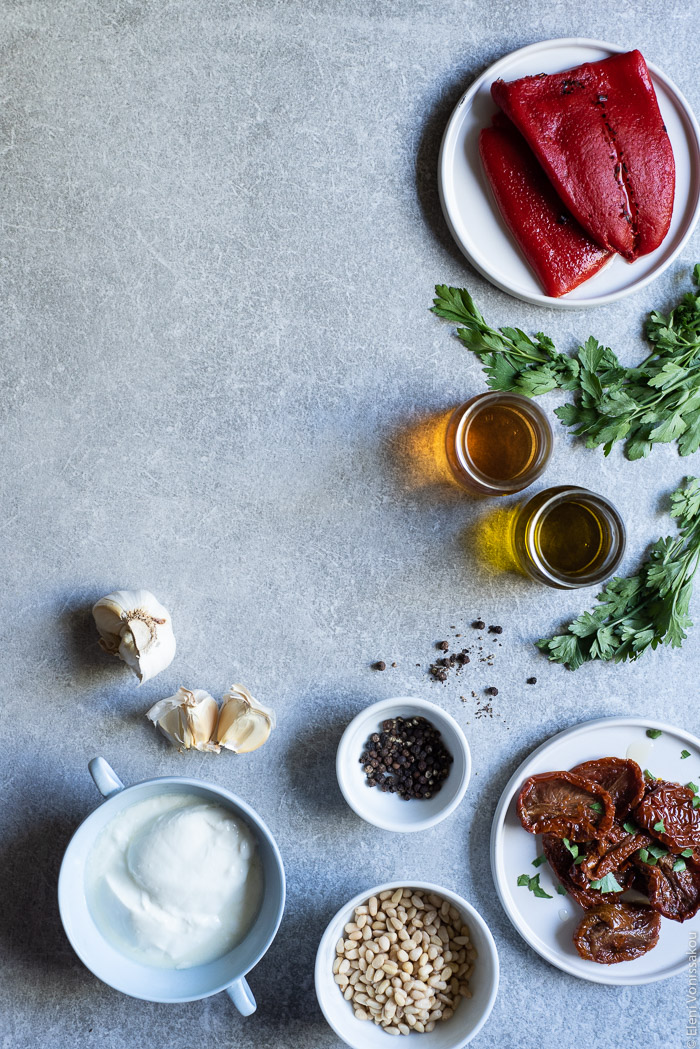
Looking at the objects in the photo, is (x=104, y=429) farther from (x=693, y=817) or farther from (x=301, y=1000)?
(x=693, y=817)

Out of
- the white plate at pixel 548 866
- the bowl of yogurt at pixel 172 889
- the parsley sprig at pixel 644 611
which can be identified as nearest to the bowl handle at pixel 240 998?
the bowl of yogurt at pixel 172 889

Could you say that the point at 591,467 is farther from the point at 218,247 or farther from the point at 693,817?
the point at 218,247

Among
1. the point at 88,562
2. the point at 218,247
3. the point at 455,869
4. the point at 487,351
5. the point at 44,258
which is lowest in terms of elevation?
the point at 455,869

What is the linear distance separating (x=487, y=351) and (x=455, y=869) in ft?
3.19

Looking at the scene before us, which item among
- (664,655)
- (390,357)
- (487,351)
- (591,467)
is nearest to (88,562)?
(390,357)

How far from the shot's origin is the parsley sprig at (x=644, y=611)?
4.62 ft

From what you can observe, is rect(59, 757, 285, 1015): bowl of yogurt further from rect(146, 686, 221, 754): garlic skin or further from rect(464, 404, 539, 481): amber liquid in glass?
rect(464, 404, 539, 481): amber liquid in glass

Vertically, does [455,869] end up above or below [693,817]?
above

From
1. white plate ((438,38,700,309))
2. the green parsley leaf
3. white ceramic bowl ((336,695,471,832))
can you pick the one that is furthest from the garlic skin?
white plate ((438,38,700,309))

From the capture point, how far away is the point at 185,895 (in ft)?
4.09

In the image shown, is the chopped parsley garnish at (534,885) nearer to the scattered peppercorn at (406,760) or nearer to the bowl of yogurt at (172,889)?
the scattered peppercorn at (406,760)

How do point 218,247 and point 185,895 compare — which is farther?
point 218,247

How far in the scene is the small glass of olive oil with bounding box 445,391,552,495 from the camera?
4.45ft

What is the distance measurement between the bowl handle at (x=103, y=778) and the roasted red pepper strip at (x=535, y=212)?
116 cm
